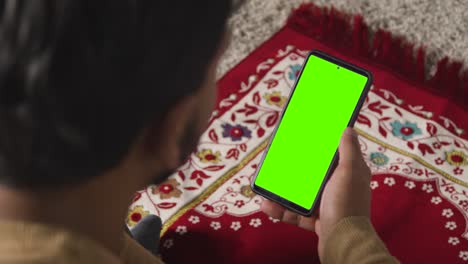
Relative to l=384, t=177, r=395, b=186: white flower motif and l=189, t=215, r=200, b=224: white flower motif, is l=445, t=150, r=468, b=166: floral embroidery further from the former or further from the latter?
l=189, t=215, r=200, b=224: white flower motif

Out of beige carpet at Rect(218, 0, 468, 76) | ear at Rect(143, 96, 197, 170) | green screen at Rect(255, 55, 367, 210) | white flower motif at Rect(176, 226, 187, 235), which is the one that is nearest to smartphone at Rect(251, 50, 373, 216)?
green screen at Rect(255, 55, 367, 210)

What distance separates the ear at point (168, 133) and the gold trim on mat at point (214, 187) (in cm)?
36

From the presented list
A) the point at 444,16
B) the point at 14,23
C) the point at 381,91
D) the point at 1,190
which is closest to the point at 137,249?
the point at 1,190

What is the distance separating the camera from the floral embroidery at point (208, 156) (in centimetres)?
82

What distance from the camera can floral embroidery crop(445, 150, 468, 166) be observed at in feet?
2.64

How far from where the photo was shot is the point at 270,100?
0.87 metres

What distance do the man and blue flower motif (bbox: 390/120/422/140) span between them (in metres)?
0.44

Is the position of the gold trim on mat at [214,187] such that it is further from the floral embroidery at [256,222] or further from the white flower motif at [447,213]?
the white flower motif at [447,213]

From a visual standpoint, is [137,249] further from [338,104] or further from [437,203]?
[437,203]

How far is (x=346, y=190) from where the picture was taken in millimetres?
656

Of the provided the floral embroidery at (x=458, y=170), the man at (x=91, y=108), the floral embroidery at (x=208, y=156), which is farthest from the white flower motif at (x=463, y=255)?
the man at (x=91, y=108)

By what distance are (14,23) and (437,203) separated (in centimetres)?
60

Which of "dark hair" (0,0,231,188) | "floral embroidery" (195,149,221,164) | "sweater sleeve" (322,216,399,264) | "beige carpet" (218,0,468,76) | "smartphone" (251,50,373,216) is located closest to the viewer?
"dark hair" (0,0,231,188)

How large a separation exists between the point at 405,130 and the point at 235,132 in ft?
0.73
